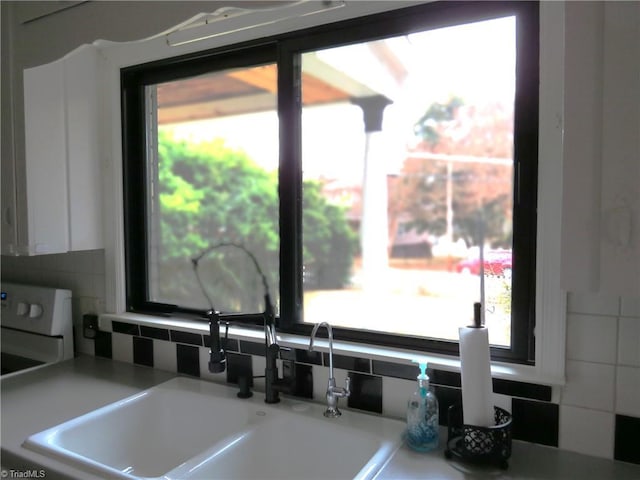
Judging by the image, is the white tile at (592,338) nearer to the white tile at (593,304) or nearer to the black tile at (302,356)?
the white tile at (593,304)

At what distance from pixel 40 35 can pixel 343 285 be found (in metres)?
3.95

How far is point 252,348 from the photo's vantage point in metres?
1.48

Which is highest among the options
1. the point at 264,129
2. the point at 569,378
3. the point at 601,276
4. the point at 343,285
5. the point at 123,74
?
the point at 264,129

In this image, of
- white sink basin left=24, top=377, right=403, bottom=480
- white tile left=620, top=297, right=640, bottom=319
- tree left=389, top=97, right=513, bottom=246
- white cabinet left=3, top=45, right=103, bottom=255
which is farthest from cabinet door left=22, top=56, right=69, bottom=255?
tree left=389, top=97, right=513, bottom=246

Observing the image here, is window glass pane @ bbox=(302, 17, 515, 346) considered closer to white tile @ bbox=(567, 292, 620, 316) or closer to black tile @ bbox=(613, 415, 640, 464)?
white tile @ bbox=(567, 292, 620, 316)

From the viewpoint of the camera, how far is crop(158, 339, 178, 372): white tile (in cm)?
164

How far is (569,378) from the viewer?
3.55ft

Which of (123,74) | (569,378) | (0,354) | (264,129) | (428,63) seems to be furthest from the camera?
(264,129)

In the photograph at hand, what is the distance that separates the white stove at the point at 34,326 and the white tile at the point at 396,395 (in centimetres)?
125

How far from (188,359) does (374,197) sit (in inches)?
107

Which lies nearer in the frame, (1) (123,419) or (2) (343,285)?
(1) (123,419)

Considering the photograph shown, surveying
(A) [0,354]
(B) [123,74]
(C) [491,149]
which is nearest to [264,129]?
(C) [491,149]

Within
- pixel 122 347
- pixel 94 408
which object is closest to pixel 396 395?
pixel 94 408

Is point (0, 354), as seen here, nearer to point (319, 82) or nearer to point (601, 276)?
point (601, 276)
